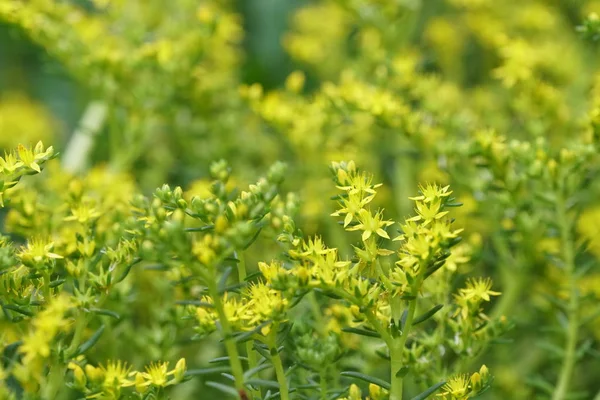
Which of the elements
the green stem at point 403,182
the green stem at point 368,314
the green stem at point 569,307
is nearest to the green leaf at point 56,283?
the green stem at point 368,314

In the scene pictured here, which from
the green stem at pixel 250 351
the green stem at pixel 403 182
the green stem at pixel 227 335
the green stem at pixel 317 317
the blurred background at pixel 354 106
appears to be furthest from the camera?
the green stem at pixel 403 182

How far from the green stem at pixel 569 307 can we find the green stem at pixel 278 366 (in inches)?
24.6

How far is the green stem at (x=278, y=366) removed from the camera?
43.4 inches

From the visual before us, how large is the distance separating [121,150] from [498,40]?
1035 mm

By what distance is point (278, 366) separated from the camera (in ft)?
3.65

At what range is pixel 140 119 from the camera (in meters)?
2.04

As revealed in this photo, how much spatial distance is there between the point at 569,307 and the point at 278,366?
68cm

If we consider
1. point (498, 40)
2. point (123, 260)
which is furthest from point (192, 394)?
point (498, 40)

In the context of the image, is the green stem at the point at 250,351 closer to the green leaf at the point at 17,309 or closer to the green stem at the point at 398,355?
the green stem at the point at 398,355

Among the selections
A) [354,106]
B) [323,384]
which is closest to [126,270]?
[323,384]

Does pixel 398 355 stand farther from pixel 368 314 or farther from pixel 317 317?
pixel 317 317

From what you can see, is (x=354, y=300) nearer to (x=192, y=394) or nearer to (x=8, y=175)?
(x=8, y=175)

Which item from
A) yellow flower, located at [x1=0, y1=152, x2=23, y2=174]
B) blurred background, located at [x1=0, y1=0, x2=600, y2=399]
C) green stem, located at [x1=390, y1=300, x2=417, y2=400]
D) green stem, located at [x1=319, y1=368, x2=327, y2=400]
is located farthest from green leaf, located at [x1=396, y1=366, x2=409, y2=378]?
yellow flower, located at [x1=0, y1=152, x2=23, y2=174]

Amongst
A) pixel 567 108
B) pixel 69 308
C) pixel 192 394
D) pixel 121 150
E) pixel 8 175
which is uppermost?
pixel 8 175
